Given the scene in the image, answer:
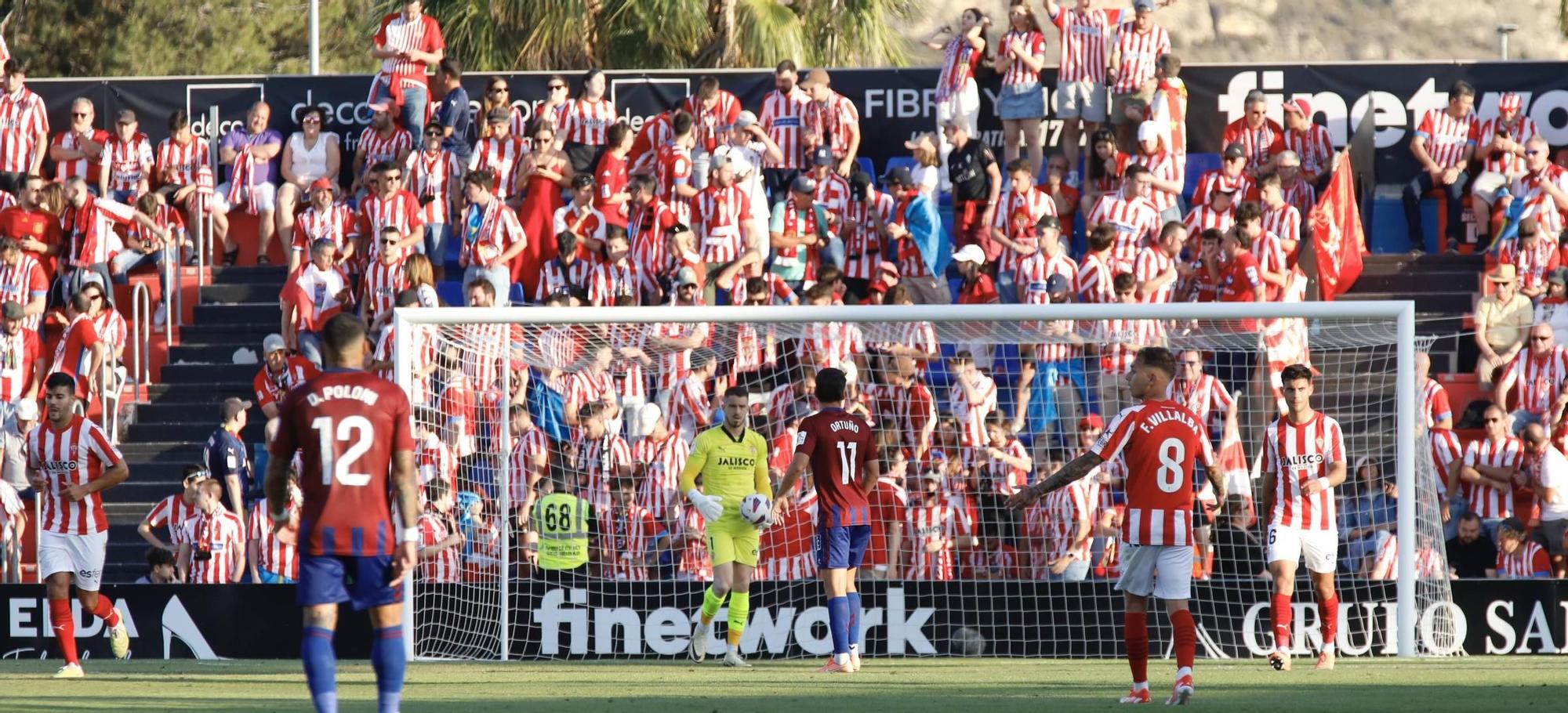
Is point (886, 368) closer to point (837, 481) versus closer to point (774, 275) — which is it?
point (774, 275)

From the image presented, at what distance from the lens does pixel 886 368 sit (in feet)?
50.3

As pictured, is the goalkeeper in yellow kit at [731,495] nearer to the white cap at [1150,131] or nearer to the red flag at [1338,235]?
the white cap at [1150,131]

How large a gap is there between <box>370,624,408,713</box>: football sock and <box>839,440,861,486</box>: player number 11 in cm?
429

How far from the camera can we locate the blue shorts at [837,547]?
11.9 m

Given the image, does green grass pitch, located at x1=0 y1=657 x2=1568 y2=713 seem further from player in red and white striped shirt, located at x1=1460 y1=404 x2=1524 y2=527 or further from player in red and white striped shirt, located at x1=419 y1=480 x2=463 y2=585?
player in red and white striped shirt, located at x1=1460 y1=404 x2=1524 y2=527

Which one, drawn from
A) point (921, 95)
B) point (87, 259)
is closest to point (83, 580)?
point (87, 259)

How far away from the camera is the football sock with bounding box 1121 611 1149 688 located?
31.3 ft

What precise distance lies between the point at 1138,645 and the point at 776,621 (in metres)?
4.70

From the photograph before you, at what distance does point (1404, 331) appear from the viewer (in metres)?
12.8

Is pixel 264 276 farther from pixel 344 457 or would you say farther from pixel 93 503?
pixel 344 457

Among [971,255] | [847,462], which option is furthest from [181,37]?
[847,462]

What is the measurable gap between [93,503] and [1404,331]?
846 cm

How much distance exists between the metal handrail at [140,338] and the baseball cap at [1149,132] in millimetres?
9404

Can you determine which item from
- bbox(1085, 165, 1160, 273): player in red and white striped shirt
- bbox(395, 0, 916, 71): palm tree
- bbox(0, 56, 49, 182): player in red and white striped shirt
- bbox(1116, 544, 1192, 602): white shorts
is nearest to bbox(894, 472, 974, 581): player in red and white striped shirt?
bbox(1085, 165, 1160, 273): player in red and white striped shirt
